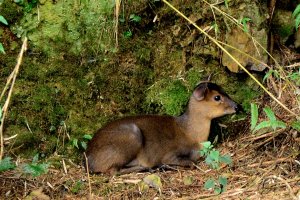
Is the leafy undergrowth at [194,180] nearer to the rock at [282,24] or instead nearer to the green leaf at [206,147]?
the green leaf at [206,147]

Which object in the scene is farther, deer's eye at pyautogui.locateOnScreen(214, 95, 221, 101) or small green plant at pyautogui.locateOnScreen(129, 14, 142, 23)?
deer's eye at pyautogui.locateOnScreen(214, 95, 221, 101)

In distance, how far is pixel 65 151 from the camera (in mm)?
6883

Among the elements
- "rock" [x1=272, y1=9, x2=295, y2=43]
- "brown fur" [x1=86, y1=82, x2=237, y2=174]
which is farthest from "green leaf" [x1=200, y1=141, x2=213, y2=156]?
"rock" [x1=272, y1=9, x2=295, y2=43]

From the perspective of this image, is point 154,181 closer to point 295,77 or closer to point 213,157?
point 213,157

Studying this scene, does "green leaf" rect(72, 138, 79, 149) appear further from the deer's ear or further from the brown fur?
the deer's ear

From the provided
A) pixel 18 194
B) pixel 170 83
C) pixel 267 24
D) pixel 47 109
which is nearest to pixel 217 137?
pixel 170 83

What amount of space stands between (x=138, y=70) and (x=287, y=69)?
177 centimetres

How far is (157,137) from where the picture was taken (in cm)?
694

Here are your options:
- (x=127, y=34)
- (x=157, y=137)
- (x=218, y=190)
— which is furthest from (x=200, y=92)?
(x=218, y=190)

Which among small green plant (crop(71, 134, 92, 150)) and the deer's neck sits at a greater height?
the deer's neck

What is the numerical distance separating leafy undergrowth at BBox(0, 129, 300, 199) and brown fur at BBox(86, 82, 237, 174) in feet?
0.72

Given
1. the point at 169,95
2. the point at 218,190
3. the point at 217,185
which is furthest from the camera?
the point at 169,95

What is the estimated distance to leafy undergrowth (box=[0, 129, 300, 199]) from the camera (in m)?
5.54

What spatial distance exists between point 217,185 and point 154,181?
66cm
